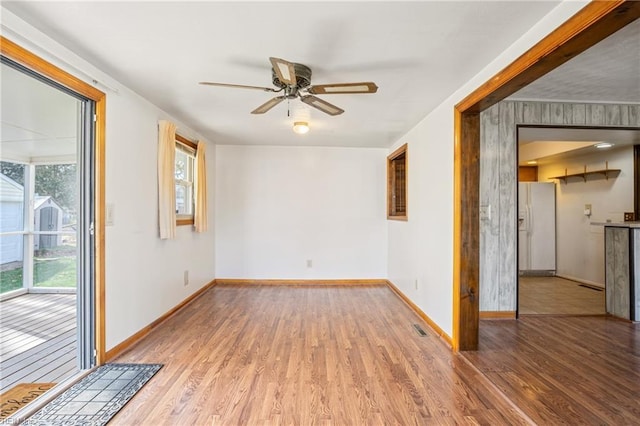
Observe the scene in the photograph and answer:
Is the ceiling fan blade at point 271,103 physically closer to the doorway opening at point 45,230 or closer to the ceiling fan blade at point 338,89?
the ceiling fan blade at point 338,89

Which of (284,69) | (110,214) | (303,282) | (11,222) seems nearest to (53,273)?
(11,222)

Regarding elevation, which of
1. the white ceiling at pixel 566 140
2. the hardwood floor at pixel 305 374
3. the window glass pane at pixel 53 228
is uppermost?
the white ceiling at pixel 566 140

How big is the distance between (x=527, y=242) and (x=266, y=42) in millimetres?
5888

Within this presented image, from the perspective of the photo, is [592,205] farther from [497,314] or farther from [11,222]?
[11,222]

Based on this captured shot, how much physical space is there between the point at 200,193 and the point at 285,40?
292 cm

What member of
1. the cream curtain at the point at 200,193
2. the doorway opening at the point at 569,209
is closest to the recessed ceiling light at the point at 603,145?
the doorway opening at the point at 569,209

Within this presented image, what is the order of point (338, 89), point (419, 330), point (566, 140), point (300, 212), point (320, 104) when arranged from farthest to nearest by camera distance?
1. point (300, 212)
2. point (566, 140)
3. point (419, 330)
4. point (320, 104)
5. point (338, 89)

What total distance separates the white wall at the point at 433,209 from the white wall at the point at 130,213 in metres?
2.92

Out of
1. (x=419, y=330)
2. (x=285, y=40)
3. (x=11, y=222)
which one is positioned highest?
(x=285, y=40)

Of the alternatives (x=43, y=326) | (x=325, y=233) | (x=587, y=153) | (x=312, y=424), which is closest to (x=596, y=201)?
(x=587, y=153)

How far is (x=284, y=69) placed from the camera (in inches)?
73.9

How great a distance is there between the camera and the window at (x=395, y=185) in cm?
496

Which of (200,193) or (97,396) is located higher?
(200,193)

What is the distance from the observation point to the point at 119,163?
8.82 feet
